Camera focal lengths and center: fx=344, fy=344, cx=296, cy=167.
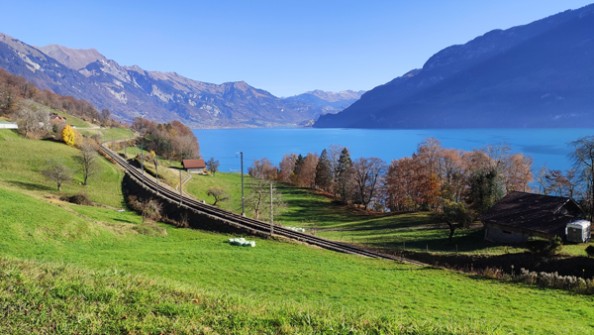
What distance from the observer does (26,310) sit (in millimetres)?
7973

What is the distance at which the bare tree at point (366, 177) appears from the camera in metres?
78.5

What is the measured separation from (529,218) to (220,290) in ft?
109

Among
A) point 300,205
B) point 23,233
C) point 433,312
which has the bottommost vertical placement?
point 300,205

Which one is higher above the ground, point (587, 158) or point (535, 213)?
point (587, 158)

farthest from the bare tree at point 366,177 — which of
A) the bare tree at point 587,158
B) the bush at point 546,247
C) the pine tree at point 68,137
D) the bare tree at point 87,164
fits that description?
the pine tree at point 68,137

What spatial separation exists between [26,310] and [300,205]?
68831mm

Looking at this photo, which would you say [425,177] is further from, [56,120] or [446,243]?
[56,120]

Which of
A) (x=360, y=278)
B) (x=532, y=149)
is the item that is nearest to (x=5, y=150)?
(x=360, y=278)

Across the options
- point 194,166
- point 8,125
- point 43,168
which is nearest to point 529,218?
point 43,168

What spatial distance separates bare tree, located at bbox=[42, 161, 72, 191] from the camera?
53344 mm

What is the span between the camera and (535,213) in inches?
1373

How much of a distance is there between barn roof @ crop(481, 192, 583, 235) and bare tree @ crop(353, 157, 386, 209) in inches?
1596

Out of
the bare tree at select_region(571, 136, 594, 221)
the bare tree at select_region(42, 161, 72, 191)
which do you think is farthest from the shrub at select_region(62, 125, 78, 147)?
the bare tree at select_region(571, 136, 594, 221)

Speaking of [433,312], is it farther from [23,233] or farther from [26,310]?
[23,233]
